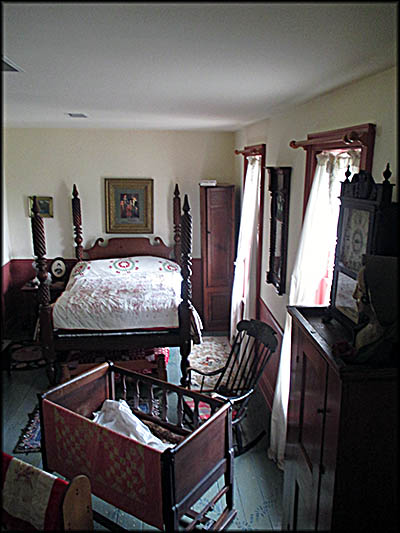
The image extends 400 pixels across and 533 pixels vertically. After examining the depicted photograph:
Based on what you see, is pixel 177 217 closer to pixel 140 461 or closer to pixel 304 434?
pixel 140 461

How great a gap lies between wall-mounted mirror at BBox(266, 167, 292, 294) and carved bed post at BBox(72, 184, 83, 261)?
8.92 ft

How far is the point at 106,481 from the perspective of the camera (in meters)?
2.05

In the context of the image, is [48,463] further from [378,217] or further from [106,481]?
[378,217]

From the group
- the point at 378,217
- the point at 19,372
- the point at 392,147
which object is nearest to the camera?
the point at 378,217

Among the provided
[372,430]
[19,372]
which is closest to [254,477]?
[372,430]

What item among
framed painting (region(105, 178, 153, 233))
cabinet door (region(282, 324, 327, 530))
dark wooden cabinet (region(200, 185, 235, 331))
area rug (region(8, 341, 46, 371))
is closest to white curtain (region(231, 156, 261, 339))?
dark wooden cabinet (region(200, 185, 235, 331))

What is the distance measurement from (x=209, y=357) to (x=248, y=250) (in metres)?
1.29

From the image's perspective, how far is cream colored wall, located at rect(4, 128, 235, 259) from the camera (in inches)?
207

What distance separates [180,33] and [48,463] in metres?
2.25

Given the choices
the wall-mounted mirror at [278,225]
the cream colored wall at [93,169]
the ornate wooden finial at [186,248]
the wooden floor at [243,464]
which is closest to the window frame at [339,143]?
the wall-mounted mirror at [278,225]

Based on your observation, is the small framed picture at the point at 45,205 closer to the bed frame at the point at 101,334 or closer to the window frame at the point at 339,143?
the bed frame at the point at 101,334

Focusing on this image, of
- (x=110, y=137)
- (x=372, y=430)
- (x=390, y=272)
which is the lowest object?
(x=372, y=430)

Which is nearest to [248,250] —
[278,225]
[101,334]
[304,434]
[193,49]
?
[278,225]

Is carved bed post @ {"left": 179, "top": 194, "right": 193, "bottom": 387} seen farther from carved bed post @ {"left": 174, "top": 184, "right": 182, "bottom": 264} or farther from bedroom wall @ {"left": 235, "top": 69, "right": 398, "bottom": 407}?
carved bed post @ {"left": 174, "top": 184, "right": 182, "bottom": 264}
